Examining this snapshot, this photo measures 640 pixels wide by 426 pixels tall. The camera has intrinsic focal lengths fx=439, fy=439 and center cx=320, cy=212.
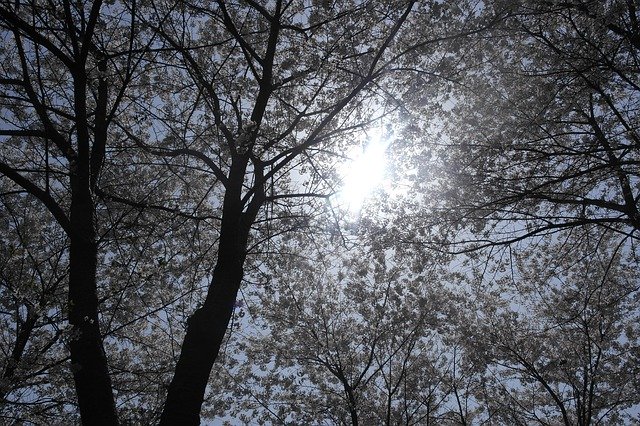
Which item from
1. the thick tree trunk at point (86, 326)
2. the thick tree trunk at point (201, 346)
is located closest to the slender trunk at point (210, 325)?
the thick tree trunk at point (201, 346)

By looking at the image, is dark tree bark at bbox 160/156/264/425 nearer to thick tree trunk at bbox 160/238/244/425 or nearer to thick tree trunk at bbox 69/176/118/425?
thick tree trunk at bbox 160/238/244/425

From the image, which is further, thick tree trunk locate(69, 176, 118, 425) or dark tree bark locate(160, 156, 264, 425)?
dark tree bark locate(160, 156, 264, 425)

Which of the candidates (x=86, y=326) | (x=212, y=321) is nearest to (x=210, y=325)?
(x=212, y=321)

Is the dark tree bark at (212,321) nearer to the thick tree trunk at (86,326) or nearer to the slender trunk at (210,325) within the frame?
the slender trunk at (210,325)

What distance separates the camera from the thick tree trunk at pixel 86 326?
3.93 meters

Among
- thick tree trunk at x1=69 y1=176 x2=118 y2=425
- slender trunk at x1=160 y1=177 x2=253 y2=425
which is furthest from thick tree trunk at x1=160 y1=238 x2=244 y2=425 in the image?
thick tree trunk at x1=69 y1=176 x2=118 y2=425

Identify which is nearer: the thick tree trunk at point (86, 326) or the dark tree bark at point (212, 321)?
the thick tree trunk at point (86, 326)

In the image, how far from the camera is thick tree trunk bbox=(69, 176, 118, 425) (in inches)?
155

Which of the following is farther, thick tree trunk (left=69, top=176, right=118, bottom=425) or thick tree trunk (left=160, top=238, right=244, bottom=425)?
thick tree trunk (left=160, top=238, right=244, bottom=425)

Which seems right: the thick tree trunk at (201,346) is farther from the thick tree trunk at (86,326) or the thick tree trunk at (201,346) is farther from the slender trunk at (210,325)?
the thick tree trunk at (86,326)

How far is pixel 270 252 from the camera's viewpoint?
9.16 m

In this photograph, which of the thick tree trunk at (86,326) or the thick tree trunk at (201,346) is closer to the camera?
the thick tree trunk at (86,326)

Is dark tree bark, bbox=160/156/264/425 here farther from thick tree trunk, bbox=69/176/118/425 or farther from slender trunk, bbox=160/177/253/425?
thick tree trunk, bbox=69/176/118/425

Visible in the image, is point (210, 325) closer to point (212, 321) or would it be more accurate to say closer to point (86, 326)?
point (212, 321)
